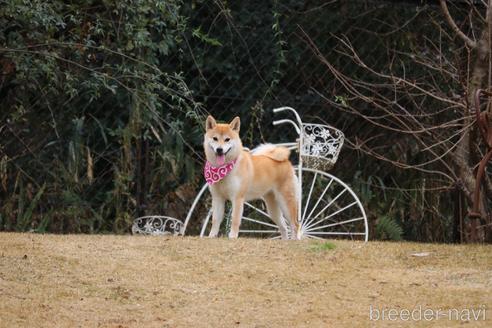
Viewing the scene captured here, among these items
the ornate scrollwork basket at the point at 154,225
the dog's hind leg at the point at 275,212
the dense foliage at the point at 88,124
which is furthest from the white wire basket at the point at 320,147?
the ornate scrollwork basket at the point at 154,225

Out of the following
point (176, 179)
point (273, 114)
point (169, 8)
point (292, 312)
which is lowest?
point (292, 312)

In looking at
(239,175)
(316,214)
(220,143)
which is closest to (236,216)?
(239,175)

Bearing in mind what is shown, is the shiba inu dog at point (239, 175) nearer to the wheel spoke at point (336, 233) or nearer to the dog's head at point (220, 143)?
the dog's head at point (220, 143)

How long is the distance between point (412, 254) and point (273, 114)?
3.02 meters

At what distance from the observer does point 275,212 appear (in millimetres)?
8336

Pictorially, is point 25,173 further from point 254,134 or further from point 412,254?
point 412,254

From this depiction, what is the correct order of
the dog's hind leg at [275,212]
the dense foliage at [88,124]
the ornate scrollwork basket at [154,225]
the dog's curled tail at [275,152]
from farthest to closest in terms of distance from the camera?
the ornate scrollwork basket at [154,225], the dog's hind leg at [275,212], the dog's curled tail at [275,152], the dense foliage at [88,124]

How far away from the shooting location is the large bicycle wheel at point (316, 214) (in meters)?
8.73

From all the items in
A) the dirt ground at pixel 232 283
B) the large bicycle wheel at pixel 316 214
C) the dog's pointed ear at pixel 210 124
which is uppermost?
the dog's pointed ear at pixel 210 124

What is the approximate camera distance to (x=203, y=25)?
9055 millimetres

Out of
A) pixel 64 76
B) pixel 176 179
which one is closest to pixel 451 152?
pixel 176 179

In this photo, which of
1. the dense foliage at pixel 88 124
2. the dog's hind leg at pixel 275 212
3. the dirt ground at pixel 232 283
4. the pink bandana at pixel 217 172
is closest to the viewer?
the dirt ground at pixel 232 283

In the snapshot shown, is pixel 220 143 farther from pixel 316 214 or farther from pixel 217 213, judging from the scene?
pixel 316 214

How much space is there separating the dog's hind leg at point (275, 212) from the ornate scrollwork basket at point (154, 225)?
28.3 inches
